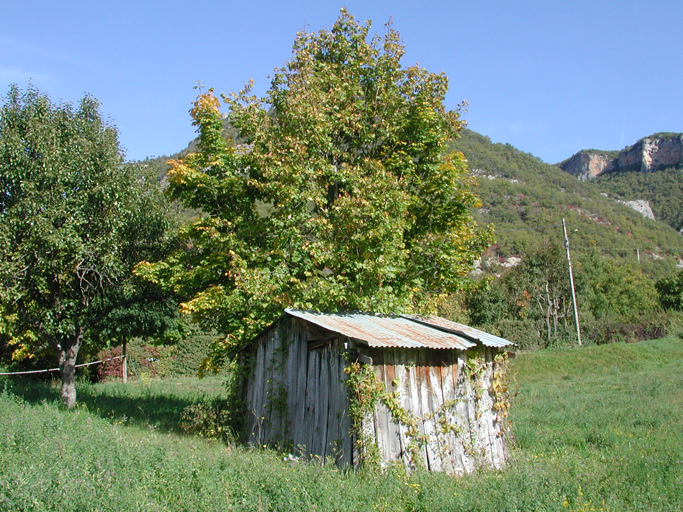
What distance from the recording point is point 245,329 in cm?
1099

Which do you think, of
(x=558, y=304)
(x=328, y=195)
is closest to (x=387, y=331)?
(x=328, y=195)

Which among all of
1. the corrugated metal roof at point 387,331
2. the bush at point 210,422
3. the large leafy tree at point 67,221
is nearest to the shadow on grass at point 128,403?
the bush at point 210,422

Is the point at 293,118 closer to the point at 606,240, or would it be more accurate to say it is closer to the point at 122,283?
the point at 122,283

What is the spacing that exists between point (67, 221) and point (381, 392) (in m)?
8.61

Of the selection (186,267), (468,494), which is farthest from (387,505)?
(186,267)

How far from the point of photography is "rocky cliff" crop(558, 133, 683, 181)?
140125 mm

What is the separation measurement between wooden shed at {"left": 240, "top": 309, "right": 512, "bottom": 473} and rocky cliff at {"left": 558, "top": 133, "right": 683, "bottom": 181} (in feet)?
517

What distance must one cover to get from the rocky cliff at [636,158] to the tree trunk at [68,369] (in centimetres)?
15849

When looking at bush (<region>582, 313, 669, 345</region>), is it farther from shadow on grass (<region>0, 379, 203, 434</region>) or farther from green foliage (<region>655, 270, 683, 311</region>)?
shadow on grass (<region>0, 379, 203, 434</region>)

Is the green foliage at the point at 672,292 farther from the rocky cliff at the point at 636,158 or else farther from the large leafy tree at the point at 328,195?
the rocky cliff at the point at 636,158

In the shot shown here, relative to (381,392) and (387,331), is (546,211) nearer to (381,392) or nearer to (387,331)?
(387,331)

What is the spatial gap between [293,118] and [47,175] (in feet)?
18.7

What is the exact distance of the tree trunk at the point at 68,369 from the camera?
14133mm

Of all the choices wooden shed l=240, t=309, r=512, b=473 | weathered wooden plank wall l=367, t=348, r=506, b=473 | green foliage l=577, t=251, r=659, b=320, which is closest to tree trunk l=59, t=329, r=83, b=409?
wooden shed l=240, t=309, r=512, b=473
